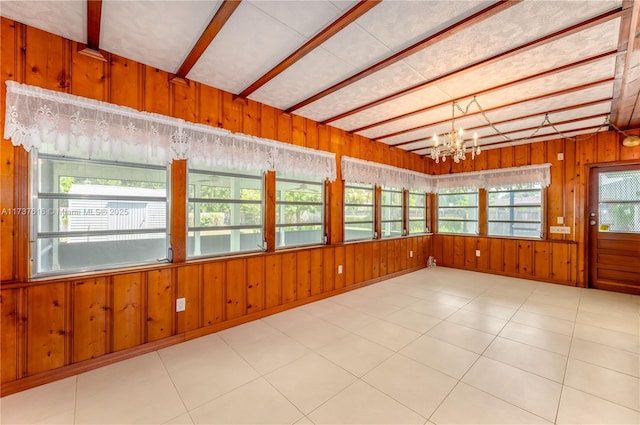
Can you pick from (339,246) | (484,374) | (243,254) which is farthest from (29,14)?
(484,374)

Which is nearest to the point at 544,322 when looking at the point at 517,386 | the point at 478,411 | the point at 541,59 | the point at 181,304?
the point at 517,386

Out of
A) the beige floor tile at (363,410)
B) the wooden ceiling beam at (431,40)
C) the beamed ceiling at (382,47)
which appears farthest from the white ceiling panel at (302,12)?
the beige floor tile at (363,410)

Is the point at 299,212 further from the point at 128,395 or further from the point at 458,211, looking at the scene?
the point at 458,211

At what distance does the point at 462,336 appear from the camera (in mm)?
2713

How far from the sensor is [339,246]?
4094 mm

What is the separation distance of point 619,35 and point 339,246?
340cm

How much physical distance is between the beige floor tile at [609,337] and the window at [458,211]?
3.02 meters

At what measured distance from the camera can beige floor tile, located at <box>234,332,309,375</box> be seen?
7.30 ft

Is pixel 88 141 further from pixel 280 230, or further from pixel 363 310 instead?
pixel 363 310

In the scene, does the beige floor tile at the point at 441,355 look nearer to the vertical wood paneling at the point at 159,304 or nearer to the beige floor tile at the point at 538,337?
the beige floor tile at the point at 538,337

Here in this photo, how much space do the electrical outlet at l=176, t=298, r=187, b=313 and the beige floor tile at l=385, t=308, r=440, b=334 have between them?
2.21 meters

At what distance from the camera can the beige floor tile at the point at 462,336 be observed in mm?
2527

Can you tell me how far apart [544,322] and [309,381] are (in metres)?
2.84

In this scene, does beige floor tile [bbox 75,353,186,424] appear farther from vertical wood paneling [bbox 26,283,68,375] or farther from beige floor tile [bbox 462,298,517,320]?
beige floor tile [bbox 462,298,517,320]
